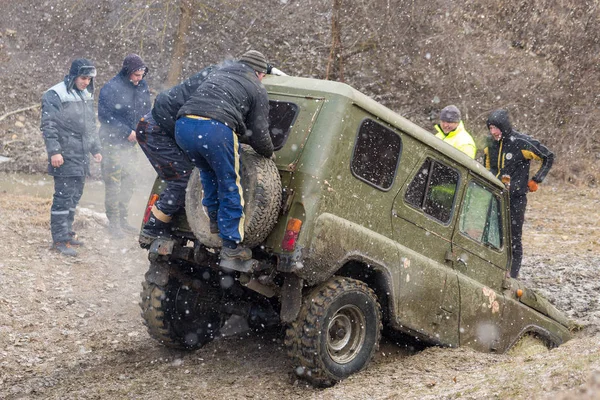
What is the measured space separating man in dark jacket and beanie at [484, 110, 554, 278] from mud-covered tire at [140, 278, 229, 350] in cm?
411

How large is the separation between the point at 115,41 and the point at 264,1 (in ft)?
15.6

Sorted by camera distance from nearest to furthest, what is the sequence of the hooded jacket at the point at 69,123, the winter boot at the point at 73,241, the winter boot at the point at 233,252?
1. the winter boot at the point at 233,252
2. the hooded jacket at the point at 69,123
3. the winter boot at the point at 73,241

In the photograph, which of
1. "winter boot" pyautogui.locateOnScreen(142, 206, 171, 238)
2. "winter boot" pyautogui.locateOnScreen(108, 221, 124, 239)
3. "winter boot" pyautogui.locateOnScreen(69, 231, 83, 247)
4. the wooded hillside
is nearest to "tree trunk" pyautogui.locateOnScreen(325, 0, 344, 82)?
the wooded hillside

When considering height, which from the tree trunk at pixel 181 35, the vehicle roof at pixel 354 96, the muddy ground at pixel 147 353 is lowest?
the muddy ground at pixel 147 353

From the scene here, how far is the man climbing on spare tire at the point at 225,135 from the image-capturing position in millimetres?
4941

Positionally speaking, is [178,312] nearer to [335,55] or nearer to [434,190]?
[434,190]

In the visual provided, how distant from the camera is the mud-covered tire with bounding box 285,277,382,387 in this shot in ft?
16.9

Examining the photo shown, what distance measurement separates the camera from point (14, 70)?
20234 millimetres

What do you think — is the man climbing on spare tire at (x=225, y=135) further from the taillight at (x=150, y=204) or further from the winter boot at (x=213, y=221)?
the taillight at (x=150, y=204)

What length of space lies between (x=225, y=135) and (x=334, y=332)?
1.75m

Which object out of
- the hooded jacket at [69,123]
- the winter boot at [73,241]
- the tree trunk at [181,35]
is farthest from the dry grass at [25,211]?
the tree trunk at [181,35]

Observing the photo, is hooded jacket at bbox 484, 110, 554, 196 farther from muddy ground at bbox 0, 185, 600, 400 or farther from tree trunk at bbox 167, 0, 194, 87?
tree trunk at bbox 167, 0, 194, 87

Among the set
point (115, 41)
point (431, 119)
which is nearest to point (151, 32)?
point (115, 41)

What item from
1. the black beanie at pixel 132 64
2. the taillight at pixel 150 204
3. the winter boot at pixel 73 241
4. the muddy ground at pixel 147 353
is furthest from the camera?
the black beanie at pixel 132 64
